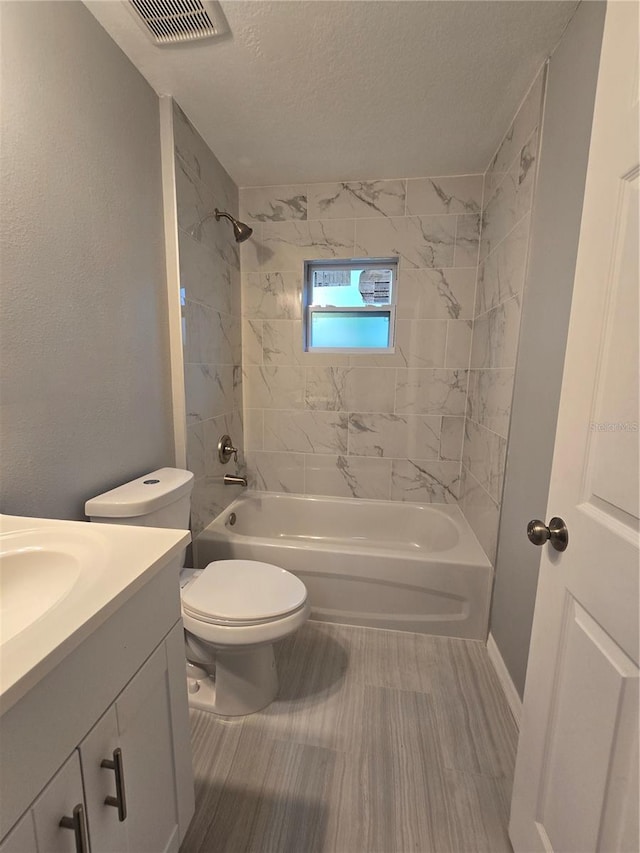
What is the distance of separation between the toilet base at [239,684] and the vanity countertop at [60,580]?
765mm

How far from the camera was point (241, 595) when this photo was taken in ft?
4.22

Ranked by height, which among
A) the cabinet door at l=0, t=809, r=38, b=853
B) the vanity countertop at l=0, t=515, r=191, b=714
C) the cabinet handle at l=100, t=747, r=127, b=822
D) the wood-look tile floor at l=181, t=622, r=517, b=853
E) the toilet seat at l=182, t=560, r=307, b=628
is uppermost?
the vanity countertop at l=0, t=515, r=191, b=714

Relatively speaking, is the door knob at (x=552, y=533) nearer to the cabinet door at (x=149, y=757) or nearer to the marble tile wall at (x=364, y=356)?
the cabinet door at (x=149, y=757)

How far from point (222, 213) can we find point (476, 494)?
6.63ft

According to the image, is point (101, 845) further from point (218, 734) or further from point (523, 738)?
point (523, 738)


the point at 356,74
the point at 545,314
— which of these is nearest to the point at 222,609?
the point at 545,314

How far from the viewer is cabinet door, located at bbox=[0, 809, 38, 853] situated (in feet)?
1.36

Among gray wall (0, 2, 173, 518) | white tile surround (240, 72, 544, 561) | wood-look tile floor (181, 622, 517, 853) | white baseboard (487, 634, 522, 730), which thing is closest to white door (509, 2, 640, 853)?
wood-look tile floor (181, 622, 517, 853)

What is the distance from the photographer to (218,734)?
1.25m

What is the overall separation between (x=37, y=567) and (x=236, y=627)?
65cm

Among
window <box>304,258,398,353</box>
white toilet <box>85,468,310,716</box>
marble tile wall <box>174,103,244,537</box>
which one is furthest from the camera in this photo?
window <box>304,258,398,353</box>

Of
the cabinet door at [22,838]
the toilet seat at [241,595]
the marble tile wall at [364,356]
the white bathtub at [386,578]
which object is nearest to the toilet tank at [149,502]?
the toilet seat at [241,595]

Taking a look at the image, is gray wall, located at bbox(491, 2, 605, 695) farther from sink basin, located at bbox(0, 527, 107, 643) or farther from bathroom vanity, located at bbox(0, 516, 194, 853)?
sink basin, located at bbox(0, 527, 107, 643)

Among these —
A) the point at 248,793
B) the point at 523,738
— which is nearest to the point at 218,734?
the point at 248,793
